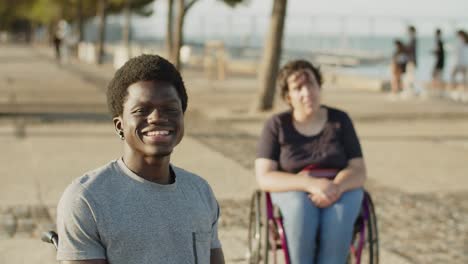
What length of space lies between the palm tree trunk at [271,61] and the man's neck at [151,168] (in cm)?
1183

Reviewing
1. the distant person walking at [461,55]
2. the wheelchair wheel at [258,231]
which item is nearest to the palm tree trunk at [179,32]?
the distant person walking at [461,55]

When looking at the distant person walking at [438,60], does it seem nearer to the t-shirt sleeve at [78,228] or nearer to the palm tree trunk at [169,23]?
the palm tree trunk at [169,23]

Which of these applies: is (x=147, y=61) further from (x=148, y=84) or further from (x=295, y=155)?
(x=295, y=155)

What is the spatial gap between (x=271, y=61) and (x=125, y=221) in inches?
475

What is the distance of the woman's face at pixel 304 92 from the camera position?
4.74 metres

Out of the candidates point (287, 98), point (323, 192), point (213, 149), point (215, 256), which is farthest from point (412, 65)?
point (215, 256)

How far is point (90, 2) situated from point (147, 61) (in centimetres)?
5355

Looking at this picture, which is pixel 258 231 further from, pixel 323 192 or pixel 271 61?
pixel 271 61

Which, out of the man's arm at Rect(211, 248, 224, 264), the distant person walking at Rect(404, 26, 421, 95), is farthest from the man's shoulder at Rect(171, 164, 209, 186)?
the distant person walking at Rect(404, 26, 421, 95)

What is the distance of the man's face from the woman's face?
241cm

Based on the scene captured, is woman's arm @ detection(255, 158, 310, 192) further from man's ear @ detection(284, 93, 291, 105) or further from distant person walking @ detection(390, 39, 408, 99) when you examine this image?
distant person walking @ detection(390, 39, 408, 99)

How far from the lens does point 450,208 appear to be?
7168 millimetres

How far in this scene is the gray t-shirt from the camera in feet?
7.38

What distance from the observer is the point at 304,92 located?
4746mm
